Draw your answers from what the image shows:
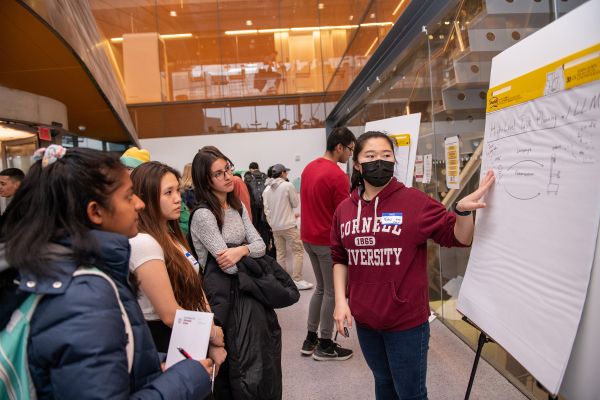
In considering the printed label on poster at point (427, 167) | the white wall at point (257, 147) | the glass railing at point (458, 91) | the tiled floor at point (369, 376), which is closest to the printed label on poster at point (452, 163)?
the glass railing at point (458, 91)

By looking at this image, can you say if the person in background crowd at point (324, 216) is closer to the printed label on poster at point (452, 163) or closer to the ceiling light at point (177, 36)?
the printed label on poster at point (452, 163)

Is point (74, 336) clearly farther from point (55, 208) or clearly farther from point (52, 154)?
point (52, 154)

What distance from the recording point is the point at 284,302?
1.94 metres

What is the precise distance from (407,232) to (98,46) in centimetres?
664

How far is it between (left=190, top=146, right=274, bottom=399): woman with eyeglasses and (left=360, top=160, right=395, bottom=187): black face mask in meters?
0.67

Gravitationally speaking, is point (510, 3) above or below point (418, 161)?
above

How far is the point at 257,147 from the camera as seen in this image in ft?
34.5

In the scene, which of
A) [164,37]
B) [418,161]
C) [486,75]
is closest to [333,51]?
[164,37]

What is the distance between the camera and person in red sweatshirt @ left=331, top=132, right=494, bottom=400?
1669 mm

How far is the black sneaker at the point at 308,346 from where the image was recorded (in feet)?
11.2

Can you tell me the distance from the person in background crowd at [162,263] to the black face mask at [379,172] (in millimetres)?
853

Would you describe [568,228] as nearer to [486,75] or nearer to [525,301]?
[525,301]

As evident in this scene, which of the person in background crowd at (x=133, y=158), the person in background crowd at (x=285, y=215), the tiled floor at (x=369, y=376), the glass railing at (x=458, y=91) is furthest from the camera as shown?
the person in background crowd at (x=285, y=215)

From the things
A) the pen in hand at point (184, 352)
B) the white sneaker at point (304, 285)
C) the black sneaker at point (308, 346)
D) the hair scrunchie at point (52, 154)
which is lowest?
the white sneaker at point (304, 285)
